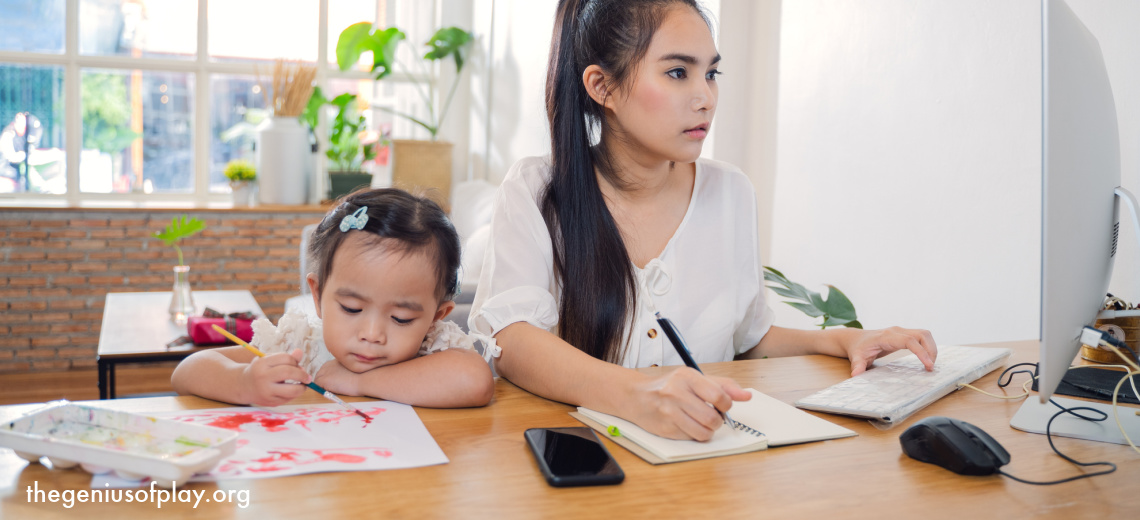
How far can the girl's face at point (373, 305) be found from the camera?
1.04 m

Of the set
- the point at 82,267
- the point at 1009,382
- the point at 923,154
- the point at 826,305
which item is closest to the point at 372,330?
the point at 1009,382

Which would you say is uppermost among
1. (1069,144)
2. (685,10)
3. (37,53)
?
(37,53)

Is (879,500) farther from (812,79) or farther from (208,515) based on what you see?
(812,79)

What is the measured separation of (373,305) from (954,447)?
69 cm

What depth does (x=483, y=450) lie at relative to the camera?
0.80 meters

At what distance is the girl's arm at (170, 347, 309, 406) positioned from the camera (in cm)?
88

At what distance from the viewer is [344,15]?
508cm

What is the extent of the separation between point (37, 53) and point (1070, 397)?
5.09 meters

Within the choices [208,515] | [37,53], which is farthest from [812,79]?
[37,53]

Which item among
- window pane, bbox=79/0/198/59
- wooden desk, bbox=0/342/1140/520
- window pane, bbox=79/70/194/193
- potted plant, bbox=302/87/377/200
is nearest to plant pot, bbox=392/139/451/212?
potted plant, bbox=302/87/377/200

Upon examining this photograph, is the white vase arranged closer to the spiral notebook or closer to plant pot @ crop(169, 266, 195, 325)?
plant pot @ crop(169, 266, 195, 325)

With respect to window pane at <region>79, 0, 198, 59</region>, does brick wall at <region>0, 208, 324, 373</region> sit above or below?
below

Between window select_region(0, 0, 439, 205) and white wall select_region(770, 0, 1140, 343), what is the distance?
11.2 feet

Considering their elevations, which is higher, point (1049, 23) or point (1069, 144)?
point (1049, 23)
